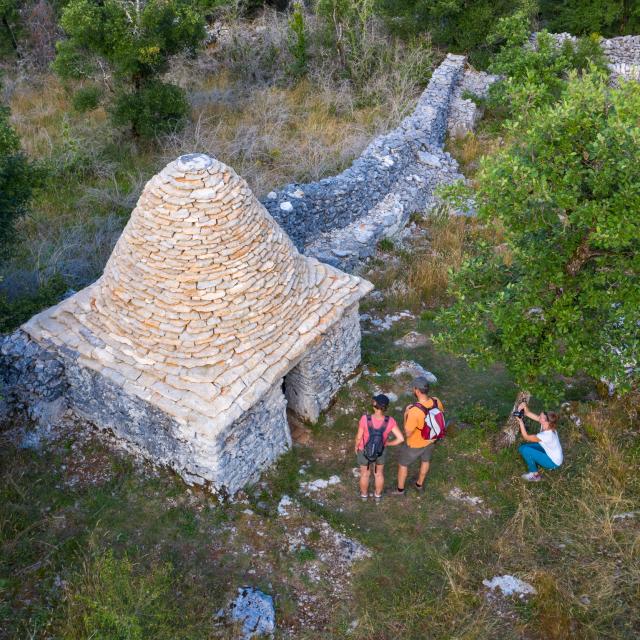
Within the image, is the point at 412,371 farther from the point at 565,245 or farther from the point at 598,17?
the point at 598,17

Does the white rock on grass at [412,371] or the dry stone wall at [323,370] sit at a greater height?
the dry stone wall at [323,370]

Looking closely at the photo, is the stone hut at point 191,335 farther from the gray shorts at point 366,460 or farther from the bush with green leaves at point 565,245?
the bush with green leaves at point 565,245

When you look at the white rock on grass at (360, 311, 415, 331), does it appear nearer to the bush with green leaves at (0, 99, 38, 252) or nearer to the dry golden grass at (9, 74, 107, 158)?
the bush with green leaves at (0, 99, 38, 252)

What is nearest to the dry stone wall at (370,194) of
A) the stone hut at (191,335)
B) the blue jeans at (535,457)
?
the stone hut at (191,335)

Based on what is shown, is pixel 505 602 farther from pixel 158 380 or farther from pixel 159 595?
pixel 158 380

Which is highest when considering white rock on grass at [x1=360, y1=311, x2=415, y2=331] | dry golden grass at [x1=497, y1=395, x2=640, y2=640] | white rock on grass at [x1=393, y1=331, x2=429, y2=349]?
dry golden grass at [x1=497, y1=395, x2=640, y2=640]

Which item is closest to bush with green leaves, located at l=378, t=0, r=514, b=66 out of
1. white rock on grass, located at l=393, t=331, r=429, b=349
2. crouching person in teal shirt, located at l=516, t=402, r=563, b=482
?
white rock on grass, located at l=393, t=331, r=429, b=349

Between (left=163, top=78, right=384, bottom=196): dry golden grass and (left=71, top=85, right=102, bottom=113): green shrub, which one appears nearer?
(left=163, top=78, right=384, bottom=196): dry golden grass
